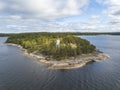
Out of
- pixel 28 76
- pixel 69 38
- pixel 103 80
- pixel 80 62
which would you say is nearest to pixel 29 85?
pixel 28 76

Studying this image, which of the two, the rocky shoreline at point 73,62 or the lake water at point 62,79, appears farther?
the rocky shoreline at point 73,62

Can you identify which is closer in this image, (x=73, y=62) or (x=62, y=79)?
(x=62, y=79)

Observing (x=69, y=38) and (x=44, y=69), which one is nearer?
(x=44, y=69)

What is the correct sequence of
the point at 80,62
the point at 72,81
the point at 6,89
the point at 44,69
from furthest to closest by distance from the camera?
the point at 80,62 → the point at 44,69 → the point at 72,81 → the point at 6,89

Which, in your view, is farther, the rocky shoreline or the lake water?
the rocky shoreline

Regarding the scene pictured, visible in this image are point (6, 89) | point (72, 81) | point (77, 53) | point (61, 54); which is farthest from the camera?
point (77, 53)

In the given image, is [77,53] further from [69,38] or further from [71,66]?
[69,38]

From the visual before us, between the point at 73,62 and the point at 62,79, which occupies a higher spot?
the point at 73,62

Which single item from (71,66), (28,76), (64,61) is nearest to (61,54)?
(64,61)

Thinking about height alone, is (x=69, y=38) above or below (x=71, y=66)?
above

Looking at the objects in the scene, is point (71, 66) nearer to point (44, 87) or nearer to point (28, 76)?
point (28, 76)
